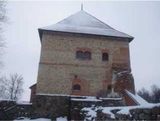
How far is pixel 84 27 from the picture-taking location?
21594mm

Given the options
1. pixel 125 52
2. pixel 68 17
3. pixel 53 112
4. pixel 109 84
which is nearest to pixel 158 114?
pixel 53 112

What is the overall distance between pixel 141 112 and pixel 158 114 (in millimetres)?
585

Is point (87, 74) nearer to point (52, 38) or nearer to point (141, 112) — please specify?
point (52, 38)

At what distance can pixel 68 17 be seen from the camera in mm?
23312

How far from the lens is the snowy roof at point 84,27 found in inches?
809

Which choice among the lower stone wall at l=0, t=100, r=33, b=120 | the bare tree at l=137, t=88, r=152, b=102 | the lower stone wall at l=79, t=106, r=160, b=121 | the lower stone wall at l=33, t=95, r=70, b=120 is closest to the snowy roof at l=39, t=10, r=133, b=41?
the lower stone wall at l=33, t=95, r=70, b=120

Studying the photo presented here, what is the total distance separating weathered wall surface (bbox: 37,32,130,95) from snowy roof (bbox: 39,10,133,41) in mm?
511

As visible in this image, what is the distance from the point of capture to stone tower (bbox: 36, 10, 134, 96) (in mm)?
18984

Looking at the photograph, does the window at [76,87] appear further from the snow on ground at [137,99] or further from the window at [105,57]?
the snow on ground at [137,99]

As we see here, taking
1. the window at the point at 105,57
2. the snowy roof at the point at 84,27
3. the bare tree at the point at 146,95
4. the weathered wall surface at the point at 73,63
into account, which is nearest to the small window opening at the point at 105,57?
the window at the point at 105,57

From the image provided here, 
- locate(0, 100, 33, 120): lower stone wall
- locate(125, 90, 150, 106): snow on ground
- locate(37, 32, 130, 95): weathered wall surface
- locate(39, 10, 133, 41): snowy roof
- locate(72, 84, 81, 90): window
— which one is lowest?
locate(0, 100, 33, 120): lower stone wall

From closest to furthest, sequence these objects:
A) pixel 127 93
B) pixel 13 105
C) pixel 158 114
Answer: pixel 158 114
pixel 13 105
pixel 127 93

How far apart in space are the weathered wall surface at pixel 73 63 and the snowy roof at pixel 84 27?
0.51 m

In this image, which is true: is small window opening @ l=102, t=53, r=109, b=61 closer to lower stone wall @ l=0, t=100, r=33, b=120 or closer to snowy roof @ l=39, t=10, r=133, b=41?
snowy roof @ l=39, t=10, r=133, b=41
